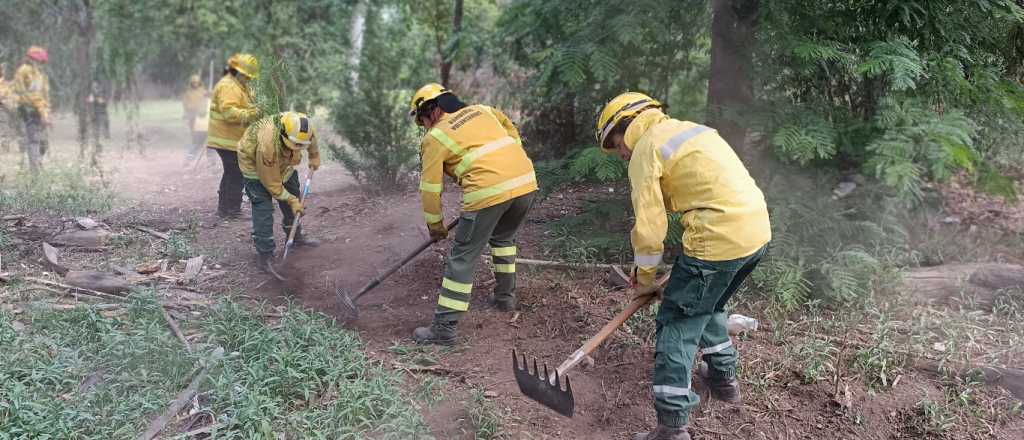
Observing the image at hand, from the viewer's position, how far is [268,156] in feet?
19.2

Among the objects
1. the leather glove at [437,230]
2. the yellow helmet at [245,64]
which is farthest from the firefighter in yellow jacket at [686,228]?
the yellow helmet at [245,64]

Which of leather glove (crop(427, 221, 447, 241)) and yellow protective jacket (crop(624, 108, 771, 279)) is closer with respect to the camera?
yellow protective jacket (crop(624, 108, 771, 279))

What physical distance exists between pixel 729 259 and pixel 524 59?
15.1ft

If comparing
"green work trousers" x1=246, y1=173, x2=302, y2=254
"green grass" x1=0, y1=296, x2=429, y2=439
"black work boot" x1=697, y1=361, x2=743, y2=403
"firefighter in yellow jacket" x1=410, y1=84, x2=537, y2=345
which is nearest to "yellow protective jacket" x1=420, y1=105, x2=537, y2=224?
"firefighter in yellow jacket" x1=410, y1=84, x2=537, y2=345

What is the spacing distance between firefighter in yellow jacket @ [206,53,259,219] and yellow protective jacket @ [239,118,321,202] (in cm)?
71

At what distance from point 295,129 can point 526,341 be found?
2.59m

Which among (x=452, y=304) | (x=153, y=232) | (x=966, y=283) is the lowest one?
(x=153, y=232)

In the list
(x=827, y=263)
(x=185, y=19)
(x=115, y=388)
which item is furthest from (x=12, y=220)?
(x=185, y=19)

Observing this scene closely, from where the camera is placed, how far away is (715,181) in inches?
139

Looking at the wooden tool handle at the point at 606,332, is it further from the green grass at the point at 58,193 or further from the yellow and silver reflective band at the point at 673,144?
the green grass at the point at 58,193

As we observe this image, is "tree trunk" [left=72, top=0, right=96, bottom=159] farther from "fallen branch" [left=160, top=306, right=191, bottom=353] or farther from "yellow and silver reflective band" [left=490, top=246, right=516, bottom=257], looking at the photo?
"yellow and silver reflective band" [left=490, top=246, right=516, bottom=257]

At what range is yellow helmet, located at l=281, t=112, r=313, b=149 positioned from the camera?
18.8ft

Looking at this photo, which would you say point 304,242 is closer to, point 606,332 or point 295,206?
point 295,206

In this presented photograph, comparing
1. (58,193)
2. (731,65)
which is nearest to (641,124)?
(731,65)
